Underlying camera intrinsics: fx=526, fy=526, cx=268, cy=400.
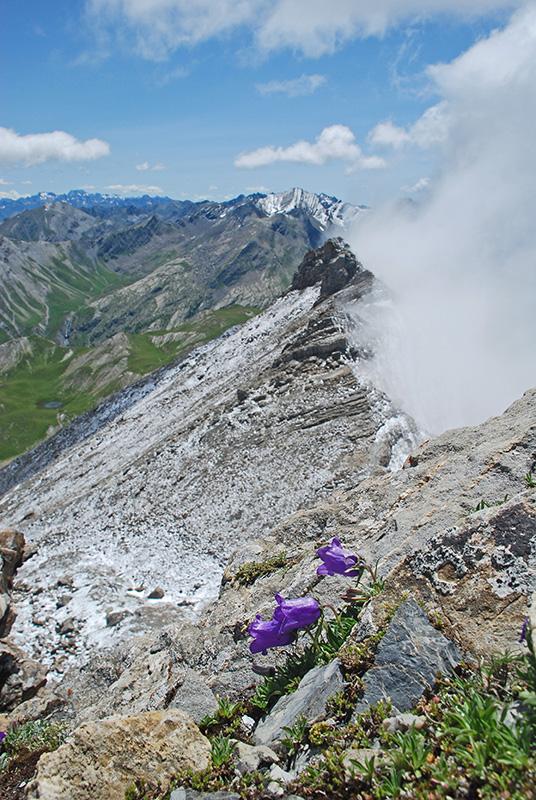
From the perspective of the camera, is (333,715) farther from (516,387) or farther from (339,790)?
(516,387)

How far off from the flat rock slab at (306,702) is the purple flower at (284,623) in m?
0.54

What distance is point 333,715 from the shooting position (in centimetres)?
577

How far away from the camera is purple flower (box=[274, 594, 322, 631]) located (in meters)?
6.74

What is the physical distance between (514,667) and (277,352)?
44600 millimetres

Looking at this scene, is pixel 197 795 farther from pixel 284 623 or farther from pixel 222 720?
pixel 284 623

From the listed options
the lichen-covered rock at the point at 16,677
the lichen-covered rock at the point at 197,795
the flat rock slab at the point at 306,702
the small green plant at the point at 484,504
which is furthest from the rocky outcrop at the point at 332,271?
the lichen-covered rock at the point at 197,795

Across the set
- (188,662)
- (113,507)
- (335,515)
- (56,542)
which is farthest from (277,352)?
(188,662)

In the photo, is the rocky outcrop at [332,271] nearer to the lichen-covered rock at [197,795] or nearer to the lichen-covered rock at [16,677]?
A: the lichen-covered rock at [16,677]

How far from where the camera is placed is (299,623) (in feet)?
22.1

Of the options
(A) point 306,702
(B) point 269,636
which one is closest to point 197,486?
(B) point 269,636

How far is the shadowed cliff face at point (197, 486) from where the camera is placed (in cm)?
2712

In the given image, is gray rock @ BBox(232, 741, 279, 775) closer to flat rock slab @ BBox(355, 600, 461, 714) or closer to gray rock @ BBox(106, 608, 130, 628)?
flat rock slab @ BBox(355, 600, 461, 714)

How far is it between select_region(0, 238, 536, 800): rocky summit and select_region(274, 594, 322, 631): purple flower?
0.09 ft

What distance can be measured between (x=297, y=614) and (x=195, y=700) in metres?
2.34
